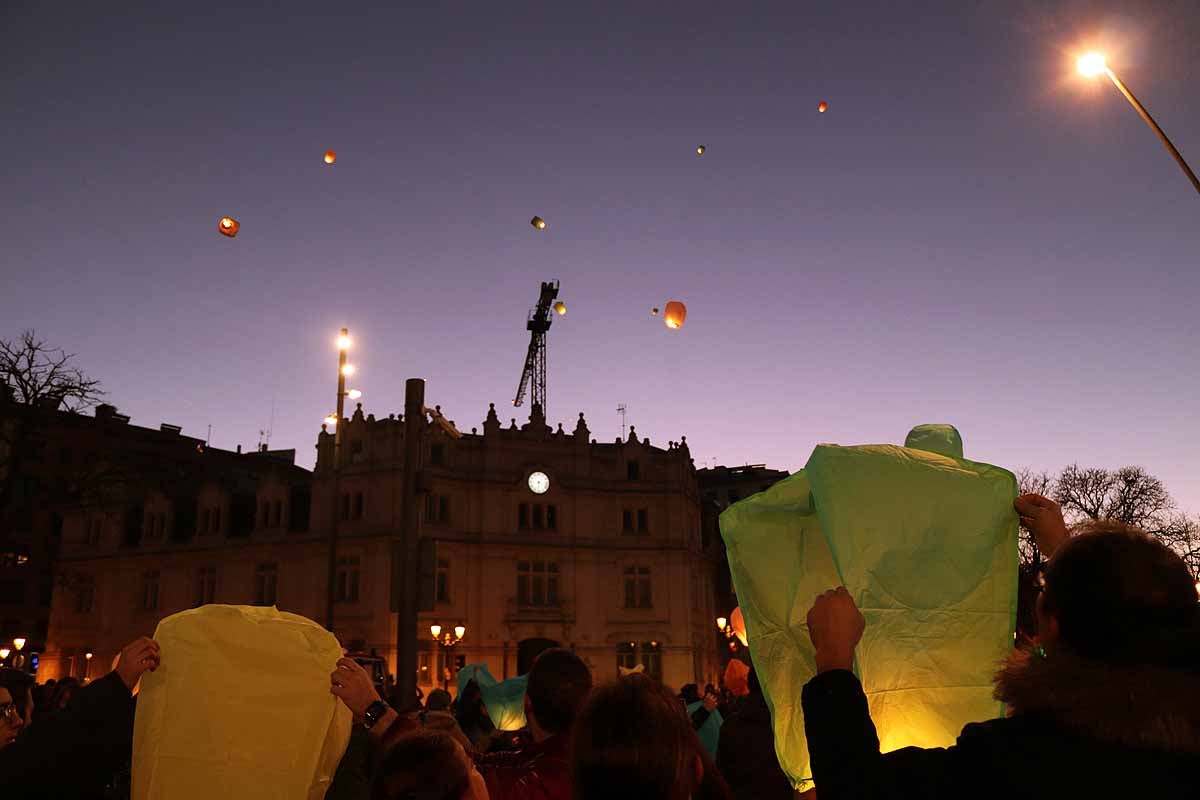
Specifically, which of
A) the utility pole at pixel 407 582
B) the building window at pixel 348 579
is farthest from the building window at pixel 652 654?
the utility pole at pixel 407 582

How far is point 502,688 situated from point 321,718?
36.4 ft

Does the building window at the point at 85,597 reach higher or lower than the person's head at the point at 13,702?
higher

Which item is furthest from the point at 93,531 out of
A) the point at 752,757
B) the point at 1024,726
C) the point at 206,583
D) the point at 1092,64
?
the point at 1024,726

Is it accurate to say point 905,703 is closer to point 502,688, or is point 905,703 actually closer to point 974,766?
point 974,766

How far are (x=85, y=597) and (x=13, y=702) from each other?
50.1 metres

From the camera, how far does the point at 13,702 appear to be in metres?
4.94

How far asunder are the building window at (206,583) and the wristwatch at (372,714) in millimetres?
45254

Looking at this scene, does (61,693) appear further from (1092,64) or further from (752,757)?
(1092,64)

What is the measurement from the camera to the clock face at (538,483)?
139 ft

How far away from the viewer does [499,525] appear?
41.8 meters

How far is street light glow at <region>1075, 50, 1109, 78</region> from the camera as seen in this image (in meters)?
11.6

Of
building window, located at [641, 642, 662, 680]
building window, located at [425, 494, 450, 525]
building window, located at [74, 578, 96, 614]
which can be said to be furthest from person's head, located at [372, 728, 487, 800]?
building window, located at [74, 578, 96, 614]

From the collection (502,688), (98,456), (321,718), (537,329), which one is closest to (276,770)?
(321,718)

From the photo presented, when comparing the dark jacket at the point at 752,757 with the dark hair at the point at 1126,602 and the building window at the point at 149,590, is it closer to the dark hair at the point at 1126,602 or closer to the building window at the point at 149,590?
the dark hair at the point at 1126,602
